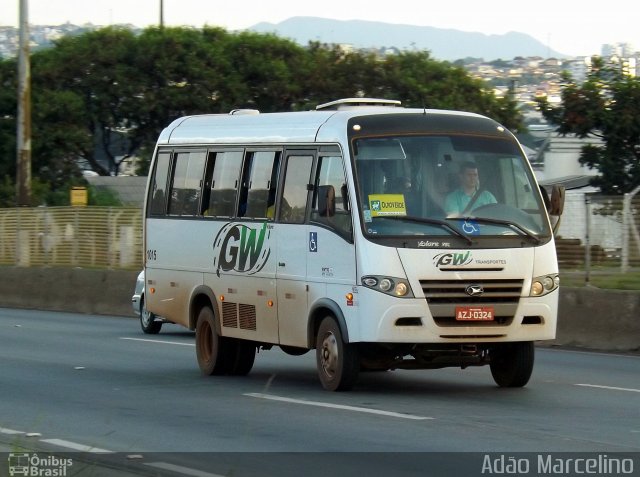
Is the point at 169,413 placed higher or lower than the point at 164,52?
lower

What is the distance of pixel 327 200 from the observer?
13.1 metres

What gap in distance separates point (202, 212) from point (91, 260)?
54.2 feet

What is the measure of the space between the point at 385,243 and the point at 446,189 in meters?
0.88

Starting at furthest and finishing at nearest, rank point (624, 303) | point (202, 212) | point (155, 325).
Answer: point (155, 325) < point (624, 303) < point (202, 212)

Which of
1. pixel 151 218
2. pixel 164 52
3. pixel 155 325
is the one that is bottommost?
pixel 155 325

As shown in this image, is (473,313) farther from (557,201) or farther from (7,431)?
(7,431)

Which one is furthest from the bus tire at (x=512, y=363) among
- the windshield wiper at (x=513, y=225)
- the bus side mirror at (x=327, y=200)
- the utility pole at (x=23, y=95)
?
the utility pole at (x=23, y=95)

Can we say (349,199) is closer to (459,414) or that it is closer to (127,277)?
(459,414)

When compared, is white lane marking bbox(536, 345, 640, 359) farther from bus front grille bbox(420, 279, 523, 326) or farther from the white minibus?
bus front grille bbox(420, 279, 523, 326)

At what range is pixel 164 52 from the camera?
6131 centimetres

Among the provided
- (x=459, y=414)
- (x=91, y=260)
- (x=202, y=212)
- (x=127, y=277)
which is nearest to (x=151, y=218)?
(x=202, y=212)

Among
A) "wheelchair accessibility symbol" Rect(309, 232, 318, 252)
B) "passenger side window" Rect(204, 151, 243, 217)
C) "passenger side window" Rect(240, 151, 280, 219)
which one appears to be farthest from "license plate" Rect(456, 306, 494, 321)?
"passenger side window" Rect(204, 151, 243, 217)

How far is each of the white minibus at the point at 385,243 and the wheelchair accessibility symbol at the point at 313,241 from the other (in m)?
0.01

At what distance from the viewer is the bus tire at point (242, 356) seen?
15.7 m
